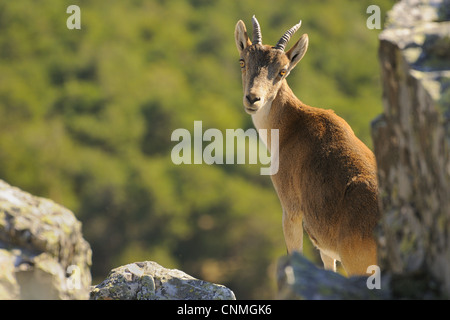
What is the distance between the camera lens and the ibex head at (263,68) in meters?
12.6

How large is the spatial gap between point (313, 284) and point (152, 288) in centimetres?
335

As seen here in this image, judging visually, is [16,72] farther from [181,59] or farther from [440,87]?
[440,87]

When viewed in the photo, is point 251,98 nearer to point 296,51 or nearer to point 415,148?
point 296,51

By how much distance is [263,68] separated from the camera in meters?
13.1

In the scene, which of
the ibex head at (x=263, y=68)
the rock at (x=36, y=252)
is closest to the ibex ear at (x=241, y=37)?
the ibex head at (x=263, y=68)

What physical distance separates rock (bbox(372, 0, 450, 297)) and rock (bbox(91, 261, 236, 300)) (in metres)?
3.07

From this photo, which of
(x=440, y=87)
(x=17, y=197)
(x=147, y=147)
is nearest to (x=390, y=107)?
(x=440, y=87)

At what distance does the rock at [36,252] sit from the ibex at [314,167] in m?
3.58

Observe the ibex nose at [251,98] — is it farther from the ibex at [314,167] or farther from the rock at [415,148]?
the rock at [415,148]

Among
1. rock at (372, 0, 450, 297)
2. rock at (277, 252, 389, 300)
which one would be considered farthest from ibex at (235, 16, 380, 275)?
rock at (372, 0, 450, 297)

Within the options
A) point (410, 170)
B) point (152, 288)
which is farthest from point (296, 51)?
point (410, 170)

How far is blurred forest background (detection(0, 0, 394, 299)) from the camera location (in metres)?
79.4

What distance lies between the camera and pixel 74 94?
332 feet
